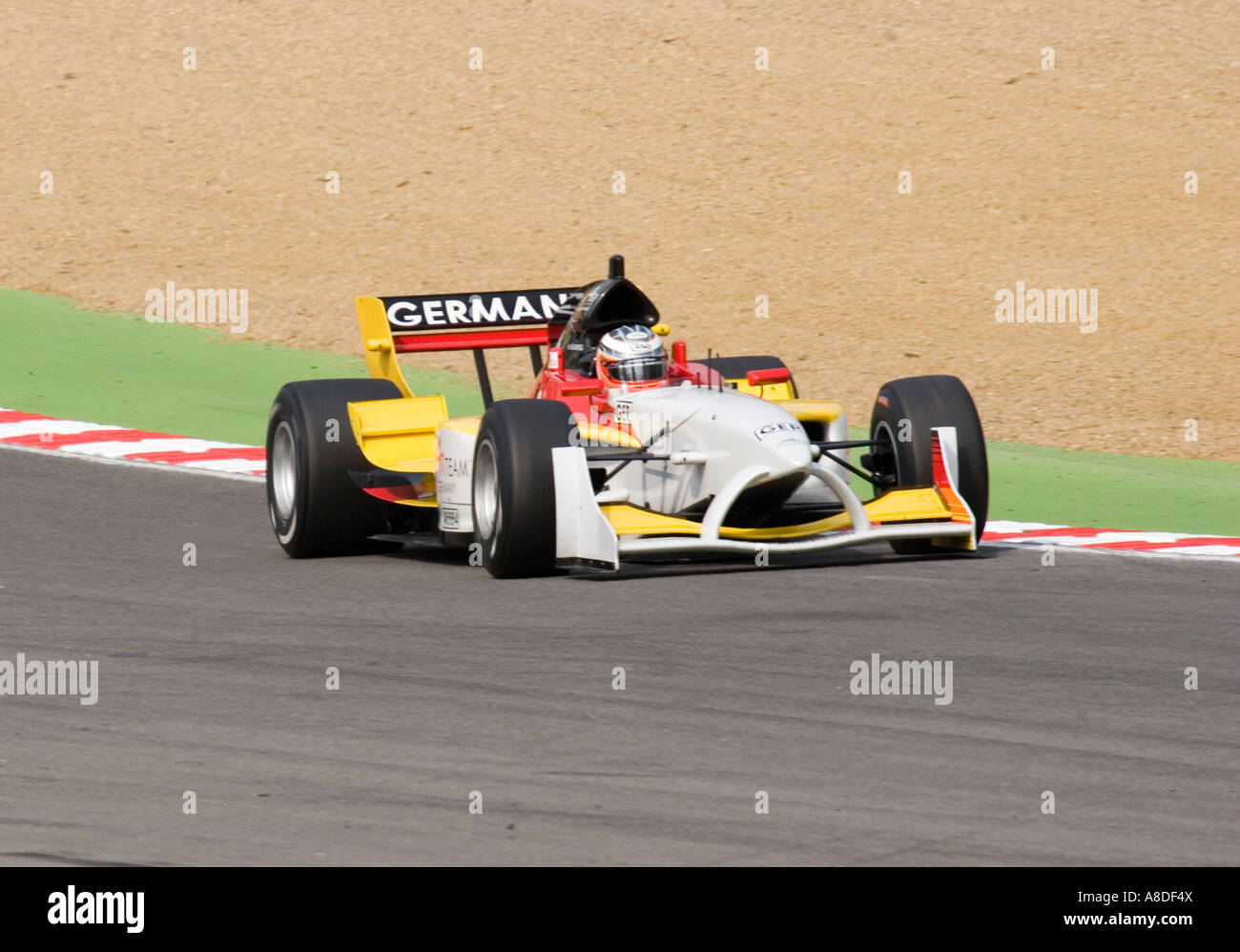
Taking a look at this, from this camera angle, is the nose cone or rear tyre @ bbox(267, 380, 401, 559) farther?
rear tyre @ bbox(267, 380, 401, 559)

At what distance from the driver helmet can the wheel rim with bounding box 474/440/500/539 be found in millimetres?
985

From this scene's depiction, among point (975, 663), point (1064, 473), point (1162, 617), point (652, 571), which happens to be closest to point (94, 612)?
point (652, 571)

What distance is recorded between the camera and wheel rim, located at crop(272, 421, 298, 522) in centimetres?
1215

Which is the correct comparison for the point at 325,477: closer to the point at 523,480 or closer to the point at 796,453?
the point at 523,480

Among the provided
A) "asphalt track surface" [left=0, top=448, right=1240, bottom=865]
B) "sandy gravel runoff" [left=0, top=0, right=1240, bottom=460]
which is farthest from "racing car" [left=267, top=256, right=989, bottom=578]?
"sandy gravel runoff" [left=0, top=0, right=1240, bottom=460]

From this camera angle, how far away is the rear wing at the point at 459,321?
12.8m

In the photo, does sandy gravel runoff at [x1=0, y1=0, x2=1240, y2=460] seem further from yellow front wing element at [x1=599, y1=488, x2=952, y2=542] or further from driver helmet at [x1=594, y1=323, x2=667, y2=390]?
driver helmet at [x1=594, y1=323, x2=667, y2=390]

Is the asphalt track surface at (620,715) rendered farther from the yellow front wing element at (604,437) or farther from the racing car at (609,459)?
the yellow front wing element at (604,437)

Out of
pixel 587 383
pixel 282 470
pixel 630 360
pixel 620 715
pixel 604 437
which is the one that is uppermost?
pixel 630 360

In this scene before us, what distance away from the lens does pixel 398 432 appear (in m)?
12.0

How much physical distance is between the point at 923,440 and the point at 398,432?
2928 mm

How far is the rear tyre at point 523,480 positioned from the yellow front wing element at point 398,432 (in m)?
1.25

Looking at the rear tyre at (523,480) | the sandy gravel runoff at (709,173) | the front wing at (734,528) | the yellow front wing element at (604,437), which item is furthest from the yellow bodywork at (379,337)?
the sandy gravel runoff at (709,173)

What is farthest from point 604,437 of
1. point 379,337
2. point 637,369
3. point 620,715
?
point 620,715
